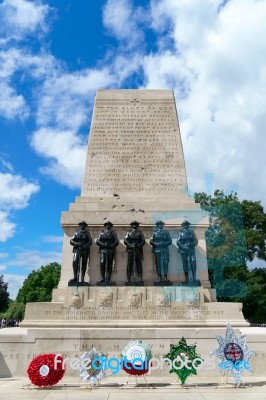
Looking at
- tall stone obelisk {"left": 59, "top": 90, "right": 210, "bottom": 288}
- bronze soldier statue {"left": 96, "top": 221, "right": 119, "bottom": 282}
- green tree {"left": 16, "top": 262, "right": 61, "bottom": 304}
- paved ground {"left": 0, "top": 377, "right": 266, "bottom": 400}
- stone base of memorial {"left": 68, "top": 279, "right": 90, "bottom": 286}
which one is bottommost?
paved ground {"left": 0, "top": 377, "right": 266, "bottom": 400}

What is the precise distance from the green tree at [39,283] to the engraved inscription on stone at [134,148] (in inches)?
1661

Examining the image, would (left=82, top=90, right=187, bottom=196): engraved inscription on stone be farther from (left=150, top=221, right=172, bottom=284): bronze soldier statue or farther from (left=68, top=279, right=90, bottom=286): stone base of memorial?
(left=68, top=279, right=90, bottom=286): stone base of memorial

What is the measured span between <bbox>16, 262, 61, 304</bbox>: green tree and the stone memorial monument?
42.4 metres

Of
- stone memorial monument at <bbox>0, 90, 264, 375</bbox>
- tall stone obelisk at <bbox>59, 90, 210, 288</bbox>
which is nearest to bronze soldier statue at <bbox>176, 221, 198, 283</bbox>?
stone memorial monument at <bbox>0, 90, 264, 375</bbox>

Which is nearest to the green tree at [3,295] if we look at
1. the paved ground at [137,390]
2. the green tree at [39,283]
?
the green tree at [39,283]

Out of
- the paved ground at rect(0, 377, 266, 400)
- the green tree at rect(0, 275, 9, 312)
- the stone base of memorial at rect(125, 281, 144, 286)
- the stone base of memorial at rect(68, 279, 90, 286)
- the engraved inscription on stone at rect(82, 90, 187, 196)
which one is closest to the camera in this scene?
the paved ground at rect(0, 377, 266, 400)

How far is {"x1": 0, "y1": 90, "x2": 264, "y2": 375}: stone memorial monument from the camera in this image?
436 inches

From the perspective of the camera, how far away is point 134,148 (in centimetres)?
1730

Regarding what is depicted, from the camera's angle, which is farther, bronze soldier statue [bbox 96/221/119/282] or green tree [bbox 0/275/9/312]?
green tree [bbox 0/275/9/312]

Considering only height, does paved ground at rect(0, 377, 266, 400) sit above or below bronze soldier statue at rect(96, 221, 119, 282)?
below

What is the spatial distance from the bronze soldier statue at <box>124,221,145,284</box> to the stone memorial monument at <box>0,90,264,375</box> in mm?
77

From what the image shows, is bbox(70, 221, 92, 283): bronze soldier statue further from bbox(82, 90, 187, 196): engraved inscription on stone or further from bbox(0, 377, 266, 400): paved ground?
bbox(0, 377, 266, 400): paved ground

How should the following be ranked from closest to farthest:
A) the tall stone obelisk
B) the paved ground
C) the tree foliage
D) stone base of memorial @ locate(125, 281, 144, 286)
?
the paved ground
stone base of memorial @ locate(125, 281, 144, 286)
the tall stone obelisk
the tree foliage

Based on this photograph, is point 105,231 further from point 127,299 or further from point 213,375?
point 213,375
